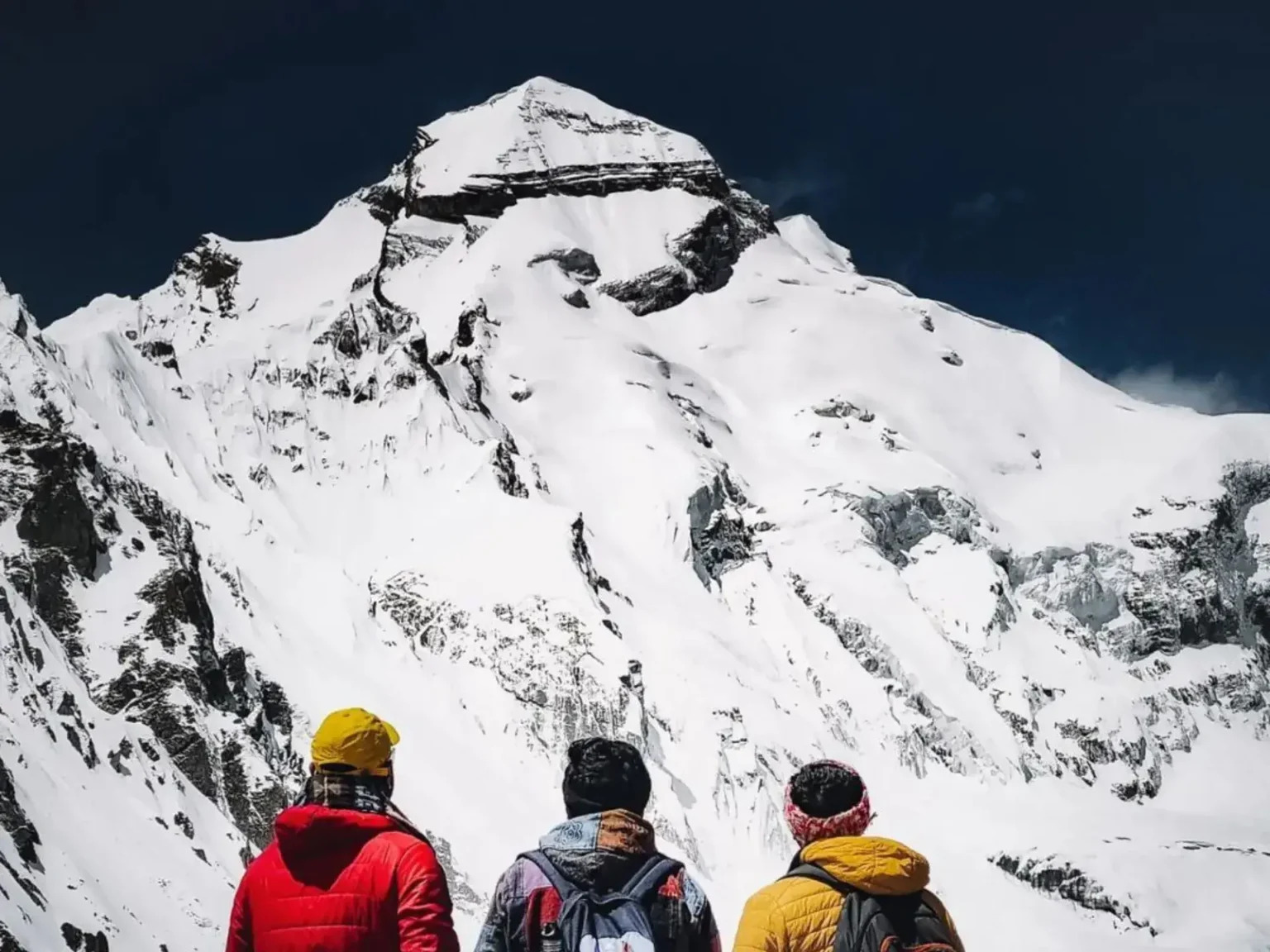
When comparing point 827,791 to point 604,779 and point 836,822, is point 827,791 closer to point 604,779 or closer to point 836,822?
point 836,822

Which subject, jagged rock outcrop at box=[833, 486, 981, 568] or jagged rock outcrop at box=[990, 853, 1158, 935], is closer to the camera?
jagged rock outcrop at box=[990, 853, 1158, 935]

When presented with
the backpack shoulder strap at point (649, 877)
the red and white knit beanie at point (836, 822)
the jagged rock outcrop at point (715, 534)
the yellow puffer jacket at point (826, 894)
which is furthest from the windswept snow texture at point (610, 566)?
the yellow puffer jacket at point (826, 894)

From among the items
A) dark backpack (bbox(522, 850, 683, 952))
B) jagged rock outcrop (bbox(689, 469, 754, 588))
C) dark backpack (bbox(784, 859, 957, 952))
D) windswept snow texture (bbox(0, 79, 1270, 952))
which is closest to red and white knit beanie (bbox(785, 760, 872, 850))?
dark backpack (bbox(784, 859, 957, 952))

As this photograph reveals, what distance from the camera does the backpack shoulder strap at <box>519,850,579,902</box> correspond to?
498 cm

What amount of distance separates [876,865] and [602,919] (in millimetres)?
1159

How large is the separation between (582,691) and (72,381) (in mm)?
25517

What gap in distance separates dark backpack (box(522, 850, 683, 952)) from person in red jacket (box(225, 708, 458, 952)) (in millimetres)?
517

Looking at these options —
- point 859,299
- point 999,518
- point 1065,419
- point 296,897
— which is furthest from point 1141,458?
point 296,897

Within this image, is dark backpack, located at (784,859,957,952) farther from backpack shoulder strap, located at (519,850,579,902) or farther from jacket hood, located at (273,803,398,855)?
jacket hood, located at (273,803,398,855)

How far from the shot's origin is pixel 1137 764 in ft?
267

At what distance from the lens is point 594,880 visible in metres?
4.99

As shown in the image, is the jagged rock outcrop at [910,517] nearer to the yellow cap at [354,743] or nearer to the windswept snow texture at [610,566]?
the windswept snow texture at [610,566]

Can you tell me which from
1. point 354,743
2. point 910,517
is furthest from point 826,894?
point 910,517

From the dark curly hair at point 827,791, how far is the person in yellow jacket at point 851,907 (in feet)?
0.99
